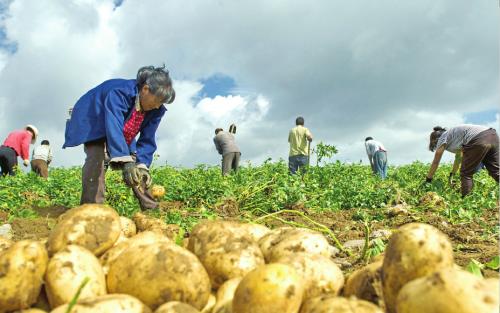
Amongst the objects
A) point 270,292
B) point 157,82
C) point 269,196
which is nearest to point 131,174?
point 157,82

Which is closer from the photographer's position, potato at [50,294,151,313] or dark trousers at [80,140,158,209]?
potato at [50,294,151,313]

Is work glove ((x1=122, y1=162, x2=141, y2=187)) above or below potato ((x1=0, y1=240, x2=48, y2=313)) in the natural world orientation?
above

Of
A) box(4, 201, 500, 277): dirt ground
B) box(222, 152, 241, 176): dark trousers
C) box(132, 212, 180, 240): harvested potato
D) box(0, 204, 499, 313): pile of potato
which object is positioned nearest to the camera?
box(0, 204, 499, 313): pile of potato

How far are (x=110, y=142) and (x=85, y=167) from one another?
82 cm

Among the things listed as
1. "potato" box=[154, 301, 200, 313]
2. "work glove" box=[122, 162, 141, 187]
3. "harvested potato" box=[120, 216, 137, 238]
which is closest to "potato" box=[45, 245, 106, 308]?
"potato" box=[154, 301, 200, 313]

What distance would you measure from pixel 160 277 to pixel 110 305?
0.75 ft

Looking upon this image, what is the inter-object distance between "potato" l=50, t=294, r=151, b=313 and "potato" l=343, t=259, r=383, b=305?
2.64 feet

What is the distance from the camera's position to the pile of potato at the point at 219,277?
1424 mm

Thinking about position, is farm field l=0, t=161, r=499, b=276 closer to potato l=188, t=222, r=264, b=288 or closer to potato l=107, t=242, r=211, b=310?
potato l=188, t=222, r=264, b=288

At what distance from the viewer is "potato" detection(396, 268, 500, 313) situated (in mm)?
1275

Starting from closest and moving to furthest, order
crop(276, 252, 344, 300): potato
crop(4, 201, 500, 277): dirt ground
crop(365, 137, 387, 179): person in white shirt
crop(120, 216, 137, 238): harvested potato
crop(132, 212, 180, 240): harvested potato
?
crop(276, 252, 344, 300): potato, crop(120, 216, 137, 238): harvested potato, crop(132, 212, 180, 240): harvested potato, crop(4, 201, 500, 277): dirt ground, crop(365, 137, 387, 179): person in white shirt

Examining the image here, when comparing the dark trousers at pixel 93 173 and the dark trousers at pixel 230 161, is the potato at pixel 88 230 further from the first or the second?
the dark trousers at pixel 230 161

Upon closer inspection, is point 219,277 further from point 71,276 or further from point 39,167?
point 39,167

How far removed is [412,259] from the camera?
161 cm
